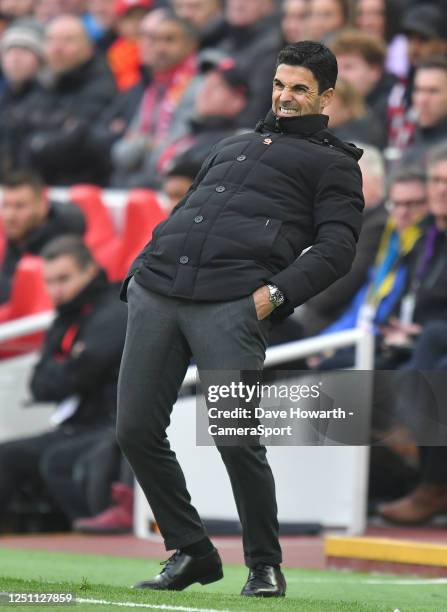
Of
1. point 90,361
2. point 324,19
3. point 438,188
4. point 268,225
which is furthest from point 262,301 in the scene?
point 324,19

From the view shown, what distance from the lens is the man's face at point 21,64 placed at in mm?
15797

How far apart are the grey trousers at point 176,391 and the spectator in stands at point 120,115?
28.4 ft

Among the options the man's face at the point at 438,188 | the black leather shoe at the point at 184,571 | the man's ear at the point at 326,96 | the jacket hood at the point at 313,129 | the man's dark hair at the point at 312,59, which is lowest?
the black leather shoe at the point at 184,571

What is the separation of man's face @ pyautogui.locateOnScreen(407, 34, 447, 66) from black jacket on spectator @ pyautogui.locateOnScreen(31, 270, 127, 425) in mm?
3375

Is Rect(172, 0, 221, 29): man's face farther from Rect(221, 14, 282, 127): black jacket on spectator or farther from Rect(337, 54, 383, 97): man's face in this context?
Rect(337, 54, 383, 97): man's face

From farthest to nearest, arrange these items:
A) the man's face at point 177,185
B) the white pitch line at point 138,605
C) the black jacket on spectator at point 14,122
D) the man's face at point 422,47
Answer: the black jacket on spectator at point 14,122, the man's face at point 422,47, the man's face at point 177,185, the white pitch line at point 138,605

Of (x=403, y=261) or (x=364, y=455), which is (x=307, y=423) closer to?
(x=364, y=455)

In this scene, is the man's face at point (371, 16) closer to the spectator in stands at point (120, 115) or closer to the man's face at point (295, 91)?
the spectator in stands at point (120, 115)

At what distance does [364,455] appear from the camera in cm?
901

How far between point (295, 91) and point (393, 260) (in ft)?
14.4

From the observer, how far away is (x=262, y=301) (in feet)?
17.7

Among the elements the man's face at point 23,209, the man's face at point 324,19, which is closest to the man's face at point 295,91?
the man's face at point 23,209

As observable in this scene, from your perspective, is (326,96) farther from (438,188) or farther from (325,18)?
(325,18)

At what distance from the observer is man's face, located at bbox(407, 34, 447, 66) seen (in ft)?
38.9
